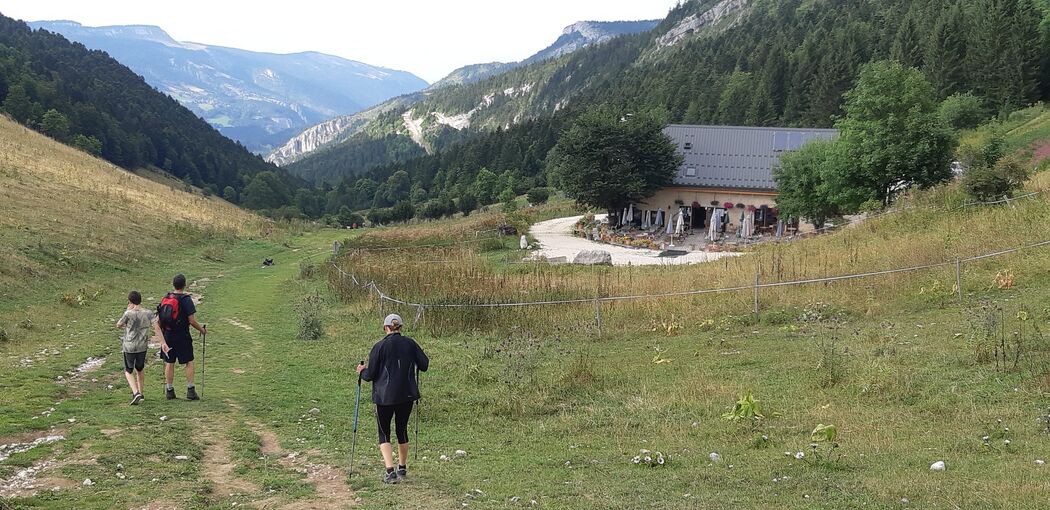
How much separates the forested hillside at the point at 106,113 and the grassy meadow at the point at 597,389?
9179 cm

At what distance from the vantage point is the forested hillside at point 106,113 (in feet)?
336

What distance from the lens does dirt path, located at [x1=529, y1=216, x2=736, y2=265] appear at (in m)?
36.3

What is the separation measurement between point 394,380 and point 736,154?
5241 centimetres

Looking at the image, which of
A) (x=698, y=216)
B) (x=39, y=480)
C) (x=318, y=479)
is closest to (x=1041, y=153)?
(x=698, y=216)

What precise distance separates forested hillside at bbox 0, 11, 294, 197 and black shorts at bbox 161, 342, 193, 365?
332ft

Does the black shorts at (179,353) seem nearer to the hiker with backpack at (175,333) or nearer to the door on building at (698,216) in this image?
the hiker with backpack at (175,333)

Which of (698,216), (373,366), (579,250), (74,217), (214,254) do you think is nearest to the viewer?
(373,366)

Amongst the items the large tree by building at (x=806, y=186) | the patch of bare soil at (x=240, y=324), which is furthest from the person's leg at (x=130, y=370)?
the large tree by building at (x=806, y=186)

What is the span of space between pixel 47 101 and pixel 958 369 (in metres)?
125

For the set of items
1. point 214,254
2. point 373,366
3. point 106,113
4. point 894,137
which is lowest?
point 214,254

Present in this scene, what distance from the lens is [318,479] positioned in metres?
8.89

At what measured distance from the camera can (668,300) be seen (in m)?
19.9

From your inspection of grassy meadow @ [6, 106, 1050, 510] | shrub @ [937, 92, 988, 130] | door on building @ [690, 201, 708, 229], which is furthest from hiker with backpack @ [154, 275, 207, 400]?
shrub @ [937, 92, 988, 130]

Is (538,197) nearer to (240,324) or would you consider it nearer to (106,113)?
(240,324)
